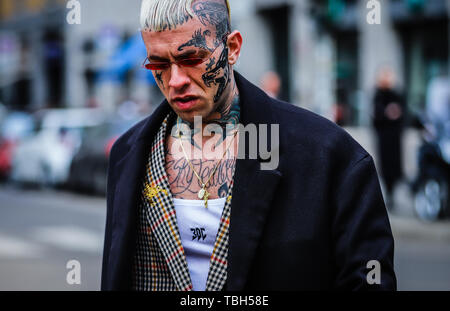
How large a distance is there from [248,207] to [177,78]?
17.2 inches

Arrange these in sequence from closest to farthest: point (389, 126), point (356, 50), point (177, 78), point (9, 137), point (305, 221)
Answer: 1. point (305, 221)
2. point (177, 78)
3. point (389, 126)
4. point (356, 50)
5. point (9, 137)

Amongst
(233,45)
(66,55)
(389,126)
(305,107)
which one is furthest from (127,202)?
(66,55)

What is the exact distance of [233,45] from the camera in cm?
238

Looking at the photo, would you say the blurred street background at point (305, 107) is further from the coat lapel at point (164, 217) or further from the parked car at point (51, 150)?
the coat lapel at point (164, 217)

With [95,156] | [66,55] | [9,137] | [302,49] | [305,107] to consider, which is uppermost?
[66,55]

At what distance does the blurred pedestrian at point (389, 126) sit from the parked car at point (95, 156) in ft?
16.6

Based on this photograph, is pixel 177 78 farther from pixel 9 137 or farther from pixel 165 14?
pixel 9 137

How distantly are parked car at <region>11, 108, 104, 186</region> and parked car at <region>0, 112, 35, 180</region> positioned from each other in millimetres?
1261

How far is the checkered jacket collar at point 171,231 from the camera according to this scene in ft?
7.11

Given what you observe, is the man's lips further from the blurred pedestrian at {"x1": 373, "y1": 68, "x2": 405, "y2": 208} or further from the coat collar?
the blurred pedestrian at {"x1": 373, "y1": 68, "x2": 405, "y2": 208}

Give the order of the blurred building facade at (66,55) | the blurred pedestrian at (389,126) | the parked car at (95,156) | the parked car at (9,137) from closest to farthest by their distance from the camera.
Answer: the blurred pedestrian at (389,126), the parked car at (95,156), the parked car at (9,137), the blurred building facade at (66,55)

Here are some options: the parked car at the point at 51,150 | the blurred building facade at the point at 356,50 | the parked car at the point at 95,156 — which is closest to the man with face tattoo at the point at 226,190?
the parked car at the point at 95,156

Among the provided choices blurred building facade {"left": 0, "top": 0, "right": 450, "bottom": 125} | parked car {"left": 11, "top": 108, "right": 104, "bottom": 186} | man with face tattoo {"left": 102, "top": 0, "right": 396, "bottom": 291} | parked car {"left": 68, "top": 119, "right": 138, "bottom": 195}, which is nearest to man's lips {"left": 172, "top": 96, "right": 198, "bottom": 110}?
man with face tattoo {"left": 102, "top": 0, "right": 396, "bottom": 291}
